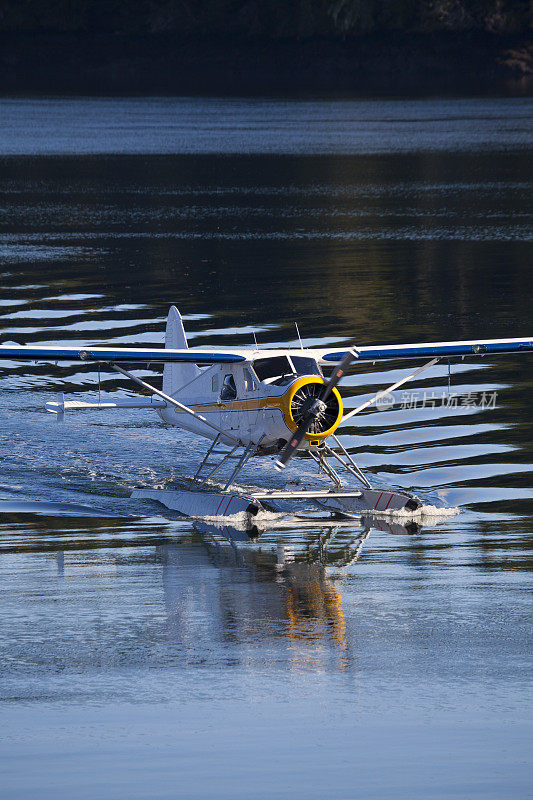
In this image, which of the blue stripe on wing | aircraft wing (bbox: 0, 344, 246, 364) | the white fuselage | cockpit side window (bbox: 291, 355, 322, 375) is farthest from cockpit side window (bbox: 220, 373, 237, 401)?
the blue stripe on wing

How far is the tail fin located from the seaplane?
226 mm

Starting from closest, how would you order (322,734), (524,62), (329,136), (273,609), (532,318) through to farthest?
(322,734)
(273,609)
(532,318)
(329,136)
(524,62)

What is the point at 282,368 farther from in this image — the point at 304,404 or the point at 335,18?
the point at 335,18

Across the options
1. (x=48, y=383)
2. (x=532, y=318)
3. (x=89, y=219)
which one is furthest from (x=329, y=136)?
(x=48, y=383)

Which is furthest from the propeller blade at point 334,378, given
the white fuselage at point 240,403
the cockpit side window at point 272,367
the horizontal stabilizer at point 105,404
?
the horizontal stabilizer at point 105,404

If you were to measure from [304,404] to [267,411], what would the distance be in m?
0.71

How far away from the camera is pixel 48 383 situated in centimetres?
2448

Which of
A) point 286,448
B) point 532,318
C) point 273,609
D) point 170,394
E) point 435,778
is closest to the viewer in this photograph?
point 435,778

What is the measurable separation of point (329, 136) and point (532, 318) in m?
61.1

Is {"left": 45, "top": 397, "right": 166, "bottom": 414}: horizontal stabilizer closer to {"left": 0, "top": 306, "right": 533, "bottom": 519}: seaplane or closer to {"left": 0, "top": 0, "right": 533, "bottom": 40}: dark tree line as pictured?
{"left": 0, "top": 306, "right": 533, "bottom": 519}: seaplane

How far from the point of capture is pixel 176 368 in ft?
63.9

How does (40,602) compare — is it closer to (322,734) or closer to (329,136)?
(322,734)

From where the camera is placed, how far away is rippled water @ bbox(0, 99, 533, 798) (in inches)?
405

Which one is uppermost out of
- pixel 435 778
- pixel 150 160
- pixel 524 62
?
pixel 524 62
